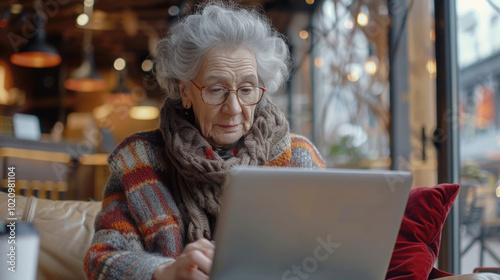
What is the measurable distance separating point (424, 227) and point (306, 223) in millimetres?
696

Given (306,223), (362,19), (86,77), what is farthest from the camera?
(86,77)

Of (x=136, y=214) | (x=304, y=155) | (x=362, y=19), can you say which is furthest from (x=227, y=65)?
(x=362, y=19)

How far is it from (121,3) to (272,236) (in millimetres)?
6043

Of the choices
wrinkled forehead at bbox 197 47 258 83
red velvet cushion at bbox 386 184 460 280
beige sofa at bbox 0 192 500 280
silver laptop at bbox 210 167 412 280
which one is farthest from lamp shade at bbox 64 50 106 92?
silver laptop at bbox 210 167 412 280

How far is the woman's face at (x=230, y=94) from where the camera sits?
151 centimetres

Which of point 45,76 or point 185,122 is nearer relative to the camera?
point 185,122

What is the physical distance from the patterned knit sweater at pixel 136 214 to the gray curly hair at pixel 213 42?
8.4 inches

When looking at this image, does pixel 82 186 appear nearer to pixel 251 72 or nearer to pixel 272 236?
pixel 251 72

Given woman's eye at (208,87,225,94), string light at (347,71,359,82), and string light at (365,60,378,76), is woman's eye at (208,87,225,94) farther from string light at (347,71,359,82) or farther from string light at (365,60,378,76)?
string light at (347,71,359,82)

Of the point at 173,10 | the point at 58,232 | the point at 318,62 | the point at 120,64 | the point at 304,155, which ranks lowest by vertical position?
the point at 58,232

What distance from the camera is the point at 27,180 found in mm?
5234

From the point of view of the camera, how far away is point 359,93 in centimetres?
395

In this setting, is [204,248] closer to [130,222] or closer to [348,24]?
[130,222]

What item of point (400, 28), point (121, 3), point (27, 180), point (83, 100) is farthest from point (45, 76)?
point (400, 28)
